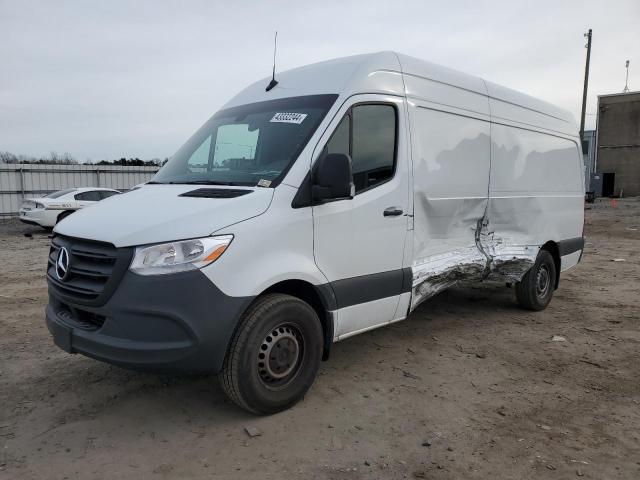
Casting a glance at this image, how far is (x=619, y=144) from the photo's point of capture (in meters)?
38.8

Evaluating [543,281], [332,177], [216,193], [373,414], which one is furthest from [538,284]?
[216,193]

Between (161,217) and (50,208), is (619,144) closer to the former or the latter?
(50,208)

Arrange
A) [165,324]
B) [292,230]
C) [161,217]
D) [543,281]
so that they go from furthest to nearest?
1. [543,281]
2. [292,230]
3. [161,217]
4. [165,324]

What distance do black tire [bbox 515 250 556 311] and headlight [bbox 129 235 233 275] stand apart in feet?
15.3

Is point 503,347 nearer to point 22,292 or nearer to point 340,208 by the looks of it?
point 340,208

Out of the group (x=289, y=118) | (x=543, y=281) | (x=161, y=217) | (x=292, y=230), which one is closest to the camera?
(x=161, y=217)

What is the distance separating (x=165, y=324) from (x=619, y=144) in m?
43.7

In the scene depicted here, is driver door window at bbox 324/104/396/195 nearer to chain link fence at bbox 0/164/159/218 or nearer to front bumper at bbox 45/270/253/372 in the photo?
front bumper at bbox 45/270/253/372

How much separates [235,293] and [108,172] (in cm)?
2145

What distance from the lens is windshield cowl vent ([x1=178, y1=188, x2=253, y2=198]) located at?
3424mm

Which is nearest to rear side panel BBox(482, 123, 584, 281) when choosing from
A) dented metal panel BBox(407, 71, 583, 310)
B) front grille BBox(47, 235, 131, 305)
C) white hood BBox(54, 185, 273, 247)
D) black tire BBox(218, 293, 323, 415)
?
dented metal panel BBox(407, 71, 583, 310)

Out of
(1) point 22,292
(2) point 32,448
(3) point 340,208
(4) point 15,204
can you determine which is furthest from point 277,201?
(4) point 15,204

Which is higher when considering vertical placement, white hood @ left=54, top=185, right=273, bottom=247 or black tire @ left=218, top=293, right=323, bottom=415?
white hood @ left=54, top=185, right=273, bottom=247

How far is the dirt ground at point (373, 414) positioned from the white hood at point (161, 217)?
4.30ft
